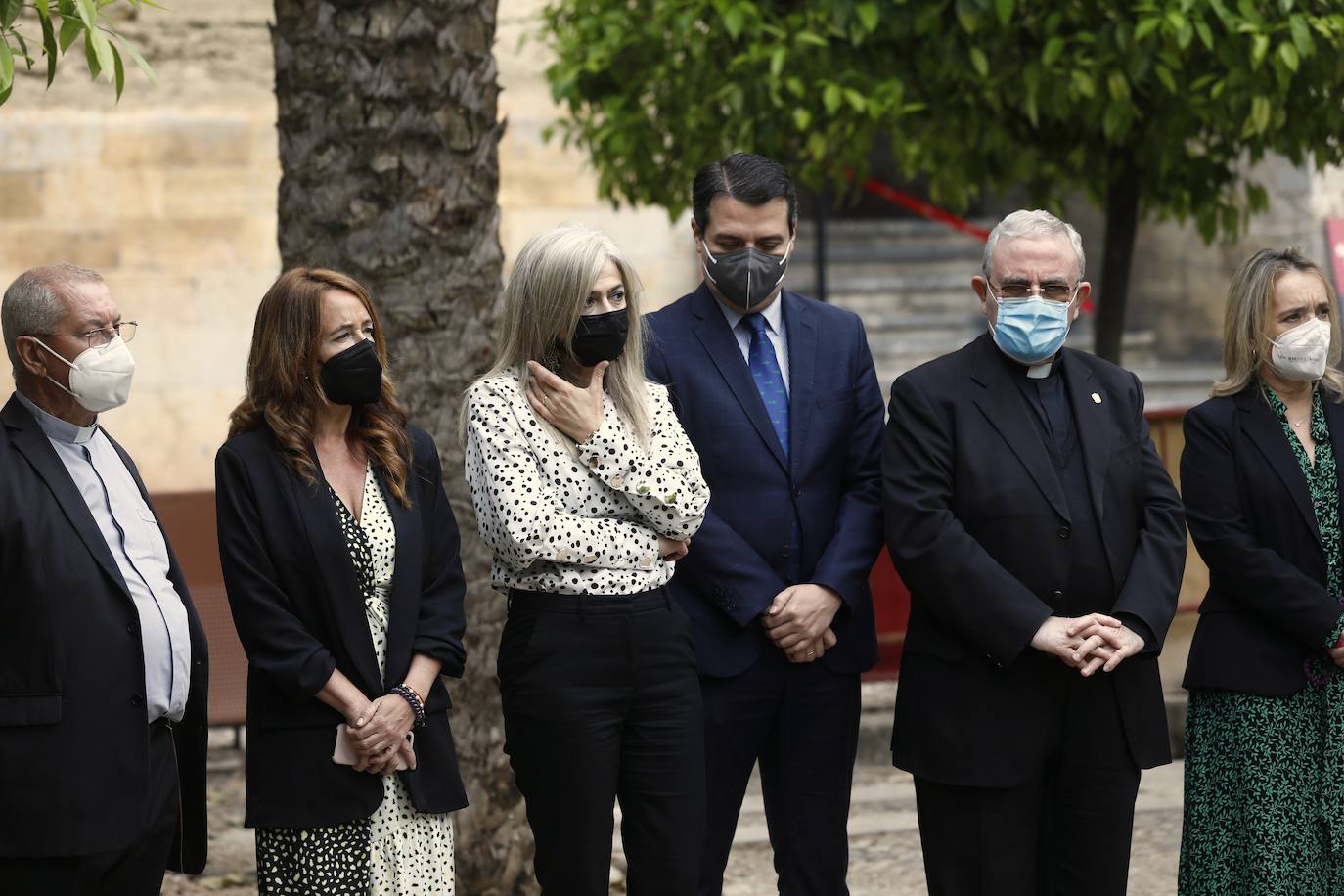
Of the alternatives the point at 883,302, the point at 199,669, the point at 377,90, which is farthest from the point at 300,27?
the point at 883,302

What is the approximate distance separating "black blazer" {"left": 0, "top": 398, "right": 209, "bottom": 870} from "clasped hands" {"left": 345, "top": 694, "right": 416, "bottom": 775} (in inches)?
18.2

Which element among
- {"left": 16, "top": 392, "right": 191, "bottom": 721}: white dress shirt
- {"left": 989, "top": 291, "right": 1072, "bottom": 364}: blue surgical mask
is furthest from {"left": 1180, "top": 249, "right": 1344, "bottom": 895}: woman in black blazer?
{"left": 16, "top": 392, "right": 191, "bottom": 721}: white dress shirt

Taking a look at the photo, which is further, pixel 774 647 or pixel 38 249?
pixel 38 249

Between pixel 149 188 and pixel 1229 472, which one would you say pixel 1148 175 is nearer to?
pixel 1229 472

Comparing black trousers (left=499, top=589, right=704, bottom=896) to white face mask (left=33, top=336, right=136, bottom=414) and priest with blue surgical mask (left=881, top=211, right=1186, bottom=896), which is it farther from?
white face mask (left=33, top=336, right=136, bottom=414)

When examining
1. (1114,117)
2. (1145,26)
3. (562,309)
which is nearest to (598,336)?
(562,309)

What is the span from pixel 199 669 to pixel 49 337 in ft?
2.69

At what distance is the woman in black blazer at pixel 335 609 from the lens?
373cm

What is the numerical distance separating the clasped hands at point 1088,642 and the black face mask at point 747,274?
1.08m

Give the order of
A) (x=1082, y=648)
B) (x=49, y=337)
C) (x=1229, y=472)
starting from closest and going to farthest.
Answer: (x=49, y=337) < (x=1082, y=648) < (x=1229, y=472)

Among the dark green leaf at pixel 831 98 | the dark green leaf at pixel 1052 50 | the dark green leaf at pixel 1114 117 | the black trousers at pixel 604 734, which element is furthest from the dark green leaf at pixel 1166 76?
the black trousers at pixel 604 734

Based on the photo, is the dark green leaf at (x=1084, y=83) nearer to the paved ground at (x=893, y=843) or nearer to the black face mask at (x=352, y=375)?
the paved ground at (x=893, y=843)

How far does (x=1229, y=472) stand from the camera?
4.59m

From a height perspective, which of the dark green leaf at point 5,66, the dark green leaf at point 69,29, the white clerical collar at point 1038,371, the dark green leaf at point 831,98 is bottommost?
Answer: the white clerical collar at point 1038,371
